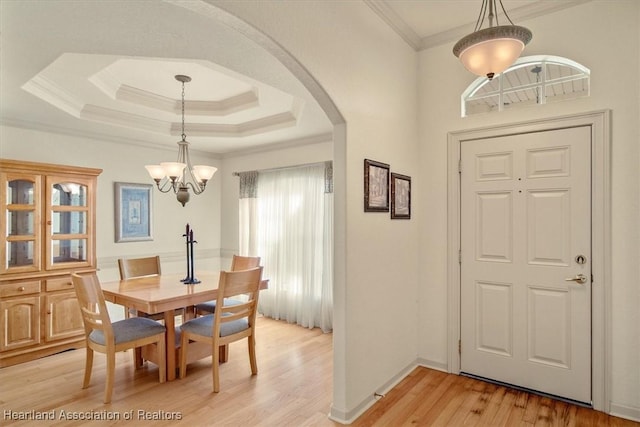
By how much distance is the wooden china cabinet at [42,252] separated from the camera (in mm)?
3436

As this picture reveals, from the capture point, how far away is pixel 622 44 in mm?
2434

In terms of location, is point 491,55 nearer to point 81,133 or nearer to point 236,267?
point 236,267

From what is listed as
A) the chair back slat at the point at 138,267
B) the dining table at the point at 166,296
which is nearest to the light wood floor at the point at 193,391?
the dining table at the point at 166,296

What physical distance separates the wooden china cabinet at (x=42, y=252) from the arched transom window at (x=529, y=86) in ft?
13.0

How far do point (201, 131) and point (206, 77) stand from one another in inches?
51.6

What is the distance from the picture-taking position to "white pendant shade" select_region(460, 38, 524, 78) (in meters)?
1.69

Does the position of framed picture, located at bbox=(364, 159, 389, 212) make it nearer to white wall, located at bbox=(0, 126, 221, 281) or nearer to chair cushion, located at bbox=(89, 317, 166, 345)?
chair cushion, located at bbox=(89, 317, 166, 345)

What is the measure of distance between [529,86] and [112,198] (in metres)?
4.64

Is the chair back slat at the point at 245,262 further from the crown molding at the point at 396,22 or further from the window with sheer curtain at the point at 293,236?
the crown molding at the point at 396,22

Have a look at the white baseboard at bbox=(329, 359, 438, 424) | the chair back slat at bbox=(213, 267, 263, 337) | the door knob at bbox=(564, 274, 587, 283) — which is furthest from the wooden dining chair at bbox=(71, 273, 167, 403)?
the door knob at bbox=(564, 274, 587, 283)

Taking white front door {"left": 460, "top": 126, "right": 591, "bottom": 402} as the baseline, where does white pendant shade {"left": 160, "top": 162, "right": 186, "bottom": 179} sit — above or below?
above

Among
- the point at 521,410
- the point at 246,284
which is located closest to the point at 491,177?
the point at 521,410

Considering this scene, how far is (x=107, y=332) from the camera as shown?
273 centimetres

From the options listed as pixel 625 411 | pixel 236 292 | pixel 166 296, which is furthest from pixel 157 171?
pixel 625 411
